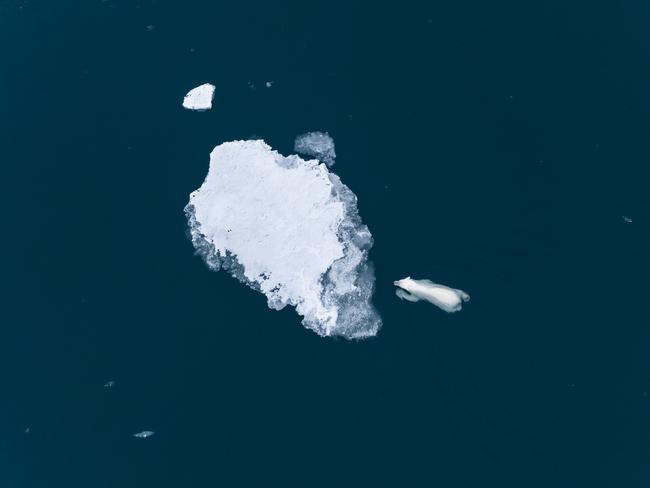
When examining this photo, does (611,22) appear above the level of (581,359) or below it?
above

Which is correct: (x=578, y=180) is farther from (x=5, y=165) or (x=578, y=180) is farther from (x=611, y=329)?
(x=5, y=165)

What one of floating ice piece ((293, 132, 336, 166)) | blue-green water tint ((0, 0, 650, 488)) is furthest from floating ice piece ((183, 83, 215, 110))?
floating ice piece ((293, 132, 336, 166))

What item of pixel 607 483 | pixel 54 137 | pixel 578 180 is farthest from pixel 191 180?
pixel 607 483

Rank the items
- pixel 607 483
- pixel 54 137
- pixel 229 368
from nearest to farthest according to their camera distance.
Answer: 1. pixel 607 483
2. pixel 229 368
3. pixel 54 137

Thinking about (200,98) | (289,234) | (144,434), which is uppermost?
(200,98)

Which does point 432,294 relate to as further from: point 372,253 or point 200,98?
point 200,98

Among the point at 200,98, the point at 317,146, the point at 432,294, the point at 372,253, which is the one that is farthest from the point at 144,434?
the point at 200,98

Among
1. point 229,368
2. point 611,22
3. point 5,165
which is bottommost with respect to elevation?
point 229,368
